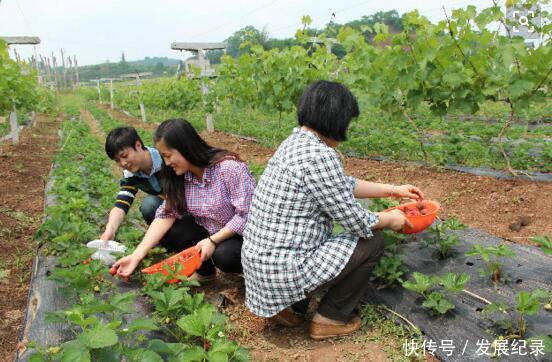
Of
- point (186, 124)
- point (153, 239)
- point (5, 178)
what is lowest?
point (5, 178)

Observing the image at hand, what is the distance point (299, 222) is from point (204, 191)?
2.76 feet

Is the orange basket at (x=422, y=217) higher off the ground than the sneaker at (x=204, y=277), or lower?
higher

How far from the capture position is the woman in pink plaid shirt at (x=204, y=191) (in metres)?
2.73

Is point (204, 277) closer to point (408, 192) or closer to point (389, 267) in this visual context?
point (389, 267)

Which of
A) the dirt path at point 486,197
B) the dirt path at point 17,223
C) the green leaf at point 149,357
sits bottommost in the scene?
the dirt path at point 17,223

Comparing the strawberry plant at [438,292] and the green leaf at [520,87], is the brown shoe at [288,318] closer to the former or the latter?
the strawberry plant at [438,292]

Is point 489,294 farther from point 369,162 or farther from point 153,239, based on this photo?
point 369,162

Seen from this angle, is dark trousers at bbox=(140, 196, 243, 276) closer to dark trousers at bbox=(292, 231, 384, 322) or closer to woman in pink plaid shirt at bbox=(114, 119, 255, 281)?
woman in pink plaid shirt at bbox=(114, 119, 255, 281)

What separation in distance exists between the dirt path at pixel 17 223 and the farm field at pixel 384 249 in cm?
2

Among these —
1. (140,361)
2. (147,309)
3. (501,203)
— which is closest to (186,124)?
(147,309)

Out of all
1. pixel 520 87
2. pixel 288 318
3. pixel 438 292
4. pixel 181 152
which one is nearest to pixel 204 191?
pixel 181 152

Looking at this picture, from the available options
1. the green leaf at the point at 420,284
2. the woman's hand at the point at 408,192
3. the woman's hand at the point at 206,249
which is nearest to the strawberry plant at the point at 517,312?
the green leaf at the point at 420,284

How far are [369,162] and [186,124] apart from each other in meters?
4.13

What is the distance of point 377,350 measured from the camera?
2.52m
